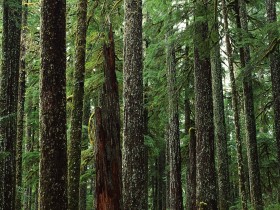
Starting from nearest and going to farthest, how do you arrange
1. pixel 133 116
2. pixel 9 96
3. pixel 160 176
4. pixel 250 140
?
pixel 133 116 → pixel 9 96 → pixel 250 140 → pixel 160 176

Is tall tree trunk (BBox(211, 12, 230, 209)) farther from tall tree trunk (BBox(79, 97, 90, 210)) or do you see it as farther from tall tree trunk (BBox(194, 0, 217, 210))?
tall tree trunk (BBox(79, 97, 90, 210))

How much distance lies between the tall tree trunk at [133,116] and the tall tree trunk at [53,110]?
134 inches

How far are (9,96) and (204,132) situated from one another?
5961 mm

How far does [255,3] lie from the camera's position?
15.2 m

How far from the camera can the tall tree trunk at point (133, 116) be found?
28.0 ft

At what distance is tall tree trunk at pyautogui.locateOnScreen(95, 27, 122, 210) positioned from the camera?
5754 millimetres

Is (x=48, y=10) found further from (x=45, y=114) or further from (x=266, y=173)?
(x=266, y=173)

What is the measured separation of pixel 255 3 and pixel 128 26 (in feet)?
27.3

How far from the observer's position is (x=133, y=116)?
890 cm

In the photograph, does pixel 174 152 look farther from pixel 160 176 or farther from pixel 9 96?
pixel 160 176

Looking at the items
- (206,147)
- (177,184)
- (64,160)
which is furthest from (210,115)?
(64,160)

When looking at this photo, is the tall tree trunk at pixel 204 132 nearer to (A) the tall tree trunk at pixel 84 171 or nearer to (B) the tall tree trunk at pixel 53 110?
(A) the tall tree trunk at pixel 84 171

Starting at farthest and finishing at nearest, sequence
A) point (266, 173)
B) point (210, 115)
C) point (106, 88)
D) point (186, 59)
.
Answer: point (266, 173)
point (186, 59)
point (210, 115)
point (106, 88)

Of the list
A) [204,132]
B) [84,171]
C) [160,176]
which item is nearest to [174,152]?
[204,132]
